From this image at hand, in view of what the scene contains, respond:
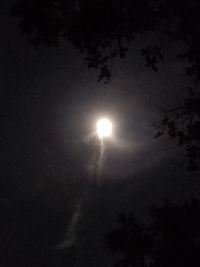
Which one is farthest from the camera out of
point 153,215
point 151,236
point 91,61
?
point 153,215

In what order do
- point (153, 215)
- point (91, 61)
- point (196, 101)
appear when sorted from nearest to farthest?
point (196, 101)
point (91, 61)
point (153, 215)

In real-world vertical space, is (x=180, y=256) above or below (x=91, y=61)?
below

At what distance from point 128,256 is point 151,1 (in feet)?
19.9

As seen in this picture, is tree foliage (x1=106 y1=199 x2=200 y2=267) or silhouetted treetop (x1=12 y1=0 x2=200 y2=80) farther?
tree foliage (x1=106 y1=199 x2=200 y2=267)

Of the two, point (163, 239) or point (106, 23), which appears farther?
point (163, 239)

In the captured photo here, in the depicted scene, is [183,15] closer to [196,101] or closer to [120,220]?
[196,101]

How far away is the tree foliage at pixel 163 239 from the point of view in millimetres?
9586

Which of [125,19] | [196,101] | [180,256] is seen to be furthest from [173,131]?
[180,256]

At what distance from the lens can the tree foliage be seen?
9.59 meters

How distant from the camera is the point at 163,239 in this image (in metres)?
10.2

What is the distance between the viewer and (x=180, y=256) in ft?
33.6

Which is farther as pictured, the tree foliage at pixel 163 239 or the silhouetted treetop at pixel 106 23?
the tree foliage at pixel 163 239

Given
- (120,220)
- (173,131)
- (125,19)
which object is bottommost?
(173,131)

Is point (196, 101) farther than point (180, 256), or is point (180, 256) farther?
point (180, 256)
